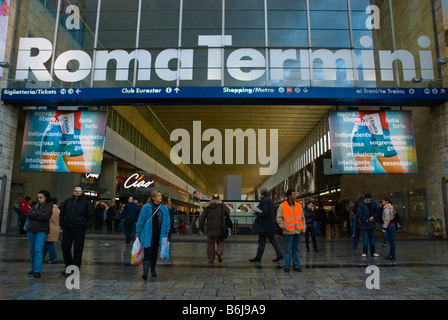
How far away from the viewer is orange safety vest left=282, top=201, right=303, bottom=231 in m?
6.39

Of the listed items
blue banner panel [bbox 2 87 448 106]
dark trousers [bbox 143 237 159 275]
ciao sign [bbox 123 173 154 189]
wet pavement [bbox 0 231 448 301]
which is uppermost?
blue banner panel [bbox 2 87 448 106]

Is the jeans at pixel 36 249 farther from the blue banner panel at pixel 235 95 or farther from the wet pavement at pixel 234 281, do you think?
the blue banner panel at pixel 235 95

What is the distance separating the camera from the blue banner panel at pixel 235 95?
1395cm

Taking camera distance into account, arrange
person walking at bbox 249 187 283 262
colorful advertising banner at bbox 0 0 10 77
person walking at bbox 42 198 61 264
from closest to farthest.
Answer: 1. person walking at bbox 42 198 61 264
2. person walking at bbox 249 187 283 262
3. colorful advertising banner at bbox 0 0 10 77

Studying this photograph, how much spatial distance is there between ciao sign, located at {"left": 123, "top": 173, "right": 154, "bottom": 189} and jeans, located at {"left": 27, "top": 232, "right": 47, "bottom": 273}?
70.5 feet

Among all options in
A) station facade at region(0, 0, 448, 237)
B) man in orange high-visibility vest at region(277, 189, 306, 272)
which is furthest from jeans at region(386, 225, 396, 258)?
station facade at region(0, 0, 448, 237)

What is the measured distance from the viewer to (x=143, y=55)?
1557 cm

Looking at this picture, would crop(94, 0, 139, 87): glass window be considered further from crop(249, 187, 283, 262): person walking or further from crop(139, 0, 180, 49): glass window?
crop(249, 187, 283, 262): person walking

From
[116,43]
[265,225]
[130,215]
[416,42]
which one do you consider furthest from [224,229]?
[416,42]

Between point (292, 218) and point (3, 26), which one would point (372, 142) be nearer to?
point (292, 218)

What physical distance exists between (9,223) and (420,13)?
78.9 feet

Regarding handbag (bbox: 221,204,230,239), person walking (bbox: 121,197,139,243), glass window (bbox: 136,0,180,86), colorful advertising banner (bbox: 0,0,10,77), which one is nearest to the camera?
handbag (bbox: 221,204,230,239)

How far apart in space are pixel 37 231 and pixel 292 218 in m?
4.81
